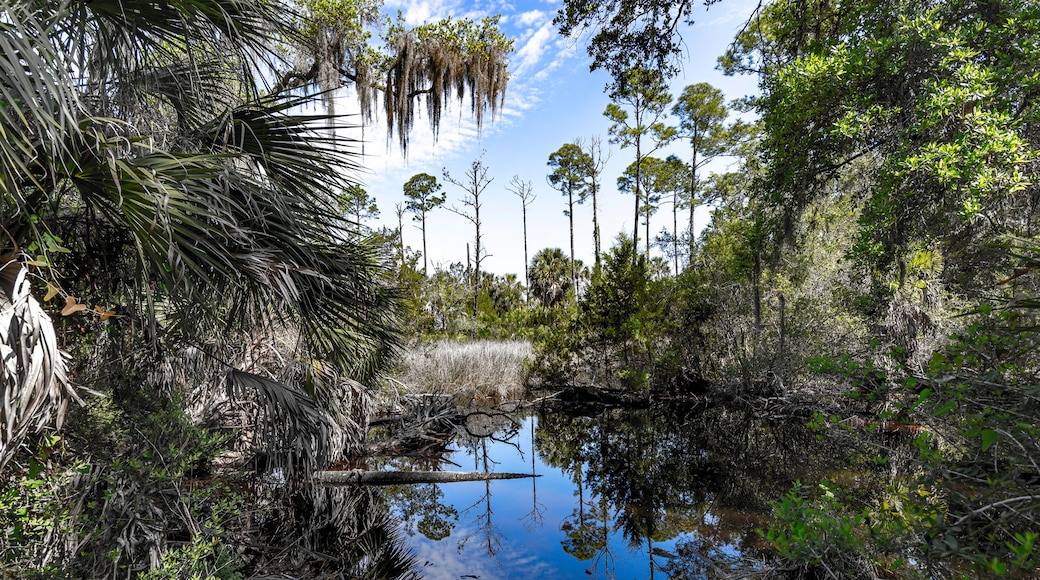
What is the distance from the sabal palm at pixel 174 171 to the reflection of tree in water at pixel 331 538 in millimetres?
1872

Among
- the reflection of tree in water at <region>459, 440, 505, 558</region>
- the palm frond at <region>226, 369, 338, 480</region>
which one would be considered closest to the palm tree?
the reflection of tree in water at <region>459, 440, 505, 558</region>

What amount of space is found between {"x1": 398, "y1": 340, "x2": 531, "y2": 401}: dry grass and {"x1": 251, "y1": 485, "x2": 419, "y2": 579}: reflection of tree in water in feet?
18.3

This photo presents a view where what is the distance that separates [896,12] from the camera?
5.47 m

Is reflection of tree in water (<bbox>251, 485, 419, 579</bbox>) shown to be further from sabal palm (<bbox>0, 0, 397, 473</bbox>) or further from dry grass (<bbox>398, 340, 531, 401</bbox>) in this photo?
dry grass (<bbox>398, 340, 531, 401</bbox>)

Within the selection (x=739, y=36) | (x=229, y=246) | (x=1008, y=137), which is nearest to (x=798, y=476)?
(x=1008, y=137)

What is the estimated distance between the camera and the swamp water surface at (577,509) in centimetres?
464

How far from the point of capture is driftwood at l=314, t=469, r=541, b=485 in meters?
5.93

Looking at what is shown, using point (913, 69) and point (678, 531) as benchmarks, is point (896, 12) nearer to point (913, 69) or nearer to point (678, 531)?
point (913, 69)

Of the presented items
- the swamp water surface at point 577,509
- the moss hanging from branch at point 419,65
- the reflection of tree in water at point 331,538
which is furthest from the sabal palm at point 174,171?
the moss hanging from branch at point 419,65

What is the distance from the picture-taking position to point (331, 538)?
4918mm

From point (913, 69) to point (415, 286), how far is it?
34.8 feet

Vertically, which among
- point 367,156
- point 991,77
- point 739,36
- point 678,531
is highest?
point 739,36

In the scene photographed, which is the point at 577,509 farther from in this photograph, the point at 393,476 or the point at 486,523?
the point at 393,476

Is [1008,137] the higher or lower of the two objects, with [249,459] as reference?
higher
